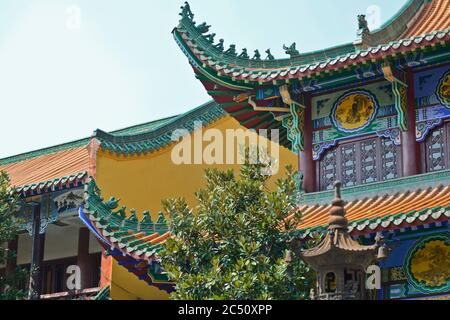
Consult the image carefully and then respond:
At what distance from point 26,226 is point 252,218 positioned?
9.95 meters

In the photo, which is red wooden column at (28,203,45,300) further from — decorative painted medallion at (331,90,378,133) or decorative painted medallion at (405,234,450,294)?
decorative painted medallion at (405,234,450,294)

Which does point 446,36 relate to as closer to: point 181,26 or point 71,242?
point 181,26

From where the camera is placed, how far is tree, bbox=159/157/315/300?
14180mm

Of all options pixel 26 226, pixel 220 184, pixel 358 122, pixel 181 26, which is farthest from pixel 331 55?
pixel 26 226

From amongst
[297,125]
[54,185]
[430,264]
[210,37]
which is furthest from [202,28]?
[430,264]

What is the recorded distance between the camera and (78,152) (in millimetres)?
26234

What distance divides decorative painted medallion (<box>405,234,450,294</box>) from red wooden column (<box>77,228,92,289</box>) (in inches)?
361

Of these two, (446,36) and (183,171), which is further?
(183,171)

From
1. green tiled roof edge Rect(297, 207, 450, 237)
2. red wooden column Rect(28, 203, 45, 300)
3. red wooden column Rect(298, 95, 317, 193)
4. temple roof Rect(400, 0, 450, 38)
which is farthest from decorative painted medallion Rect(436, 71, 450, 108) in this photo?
red wooden column Rect(28, 203, 45, 300)

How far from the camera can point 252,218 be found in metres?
14.6

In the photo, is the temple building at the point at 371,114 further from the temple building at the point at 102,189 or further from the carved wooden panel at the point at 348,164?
the temple building at the point at 102,189

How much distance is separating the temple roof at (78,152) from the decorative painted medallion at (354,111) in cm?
535

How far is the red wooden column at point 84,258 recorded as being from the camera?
24281 mm
